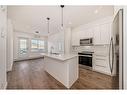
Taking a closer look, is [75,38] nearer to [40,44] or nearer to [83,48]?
[83,48]

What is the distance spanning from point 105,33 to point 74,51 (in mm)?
2330

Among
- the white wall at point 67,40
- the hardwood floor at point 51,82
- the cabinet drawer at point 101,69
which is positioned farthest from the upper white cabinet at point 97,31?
the hardwood floor at point 51,82

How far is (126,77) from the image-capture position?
129 centimetres

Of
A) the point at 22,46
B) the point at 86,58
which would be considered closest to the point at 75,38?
the point at 86,58

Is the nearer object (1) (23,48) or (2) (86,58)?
(2) (86,58)

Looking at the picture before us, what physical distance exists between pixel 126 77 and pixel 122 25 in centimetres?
76

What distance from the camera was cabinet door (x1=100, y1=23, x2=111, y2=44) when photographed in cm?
377

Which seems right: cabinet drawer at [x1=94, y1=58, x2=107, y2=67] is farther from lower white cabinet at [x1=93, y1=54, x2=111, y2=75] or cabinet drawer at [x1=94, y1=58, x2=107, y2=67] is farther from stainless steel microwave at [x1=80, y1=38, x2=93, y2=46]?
stainless steel microwave at [x1=80, y1=38, x2=93, y2=46]

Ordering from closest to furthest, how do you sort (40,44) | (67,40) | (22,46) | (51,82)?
(51,82) → (67,40) → (22,46) → (40,44)

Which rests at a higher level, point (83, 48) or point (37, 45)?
point (37, 45)

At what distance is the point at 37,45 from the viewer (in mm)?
9281

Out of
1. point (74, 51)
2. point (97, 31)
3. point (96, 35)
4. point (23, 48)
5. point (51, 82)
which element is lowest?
point (51, 82)

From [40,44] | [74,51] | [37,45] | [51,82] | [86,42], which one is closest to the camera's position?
[51,82]
